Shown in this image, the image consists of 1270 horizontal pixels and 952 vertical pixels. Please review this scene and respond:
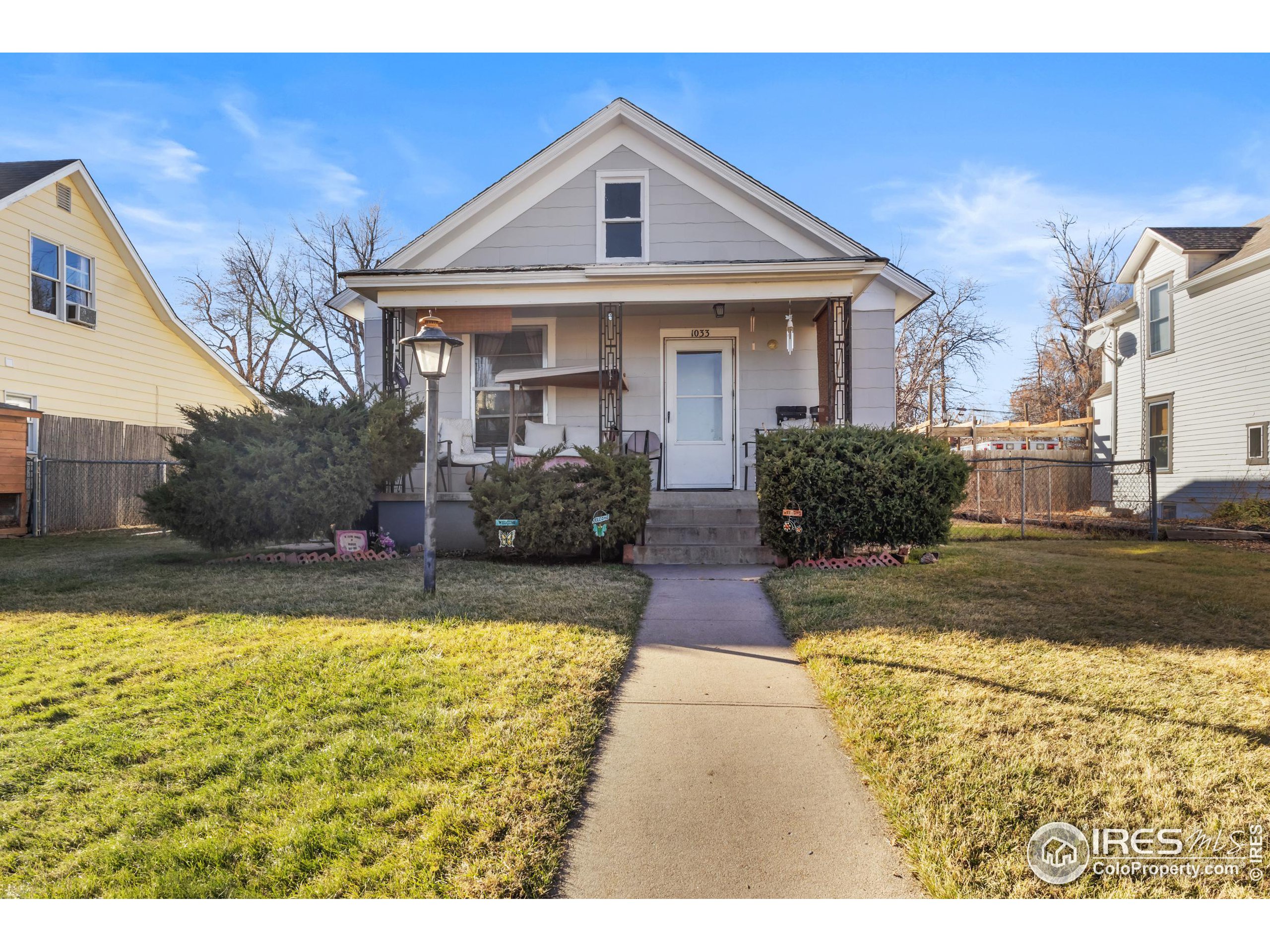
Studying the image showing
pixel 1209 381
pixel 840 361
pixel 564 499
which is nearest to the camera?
pixel 564 499

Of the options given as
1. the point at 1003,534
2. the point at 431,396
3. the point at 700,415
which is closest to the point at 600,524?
the point at 431,396

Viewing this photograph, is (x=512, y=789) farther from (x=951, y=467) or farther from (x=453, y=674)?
(x=951, y=467)

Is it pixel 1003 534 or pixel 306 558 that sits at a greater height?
pixel 1003 534

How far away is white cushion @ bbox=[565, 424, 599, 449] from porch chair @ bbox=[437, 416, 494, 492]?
3.84 ft

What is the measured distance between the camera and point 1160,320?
52.7 ft

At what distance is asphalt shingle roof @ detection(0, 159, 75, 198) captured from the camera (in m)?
12.1

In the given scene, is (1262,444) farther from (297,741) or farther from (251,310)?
(251,310)

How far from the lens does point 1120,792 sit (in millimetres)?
2258

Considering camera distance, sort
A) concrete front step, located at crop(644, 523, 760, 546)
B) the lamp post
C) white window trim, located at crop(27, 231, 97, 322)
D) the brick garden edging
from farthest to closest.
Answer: white window trim, located at crop(27, 231, 97, 322)
concrete front step, located at crop(644, 523, 760, 546)
the brick garden edging
the lamp post

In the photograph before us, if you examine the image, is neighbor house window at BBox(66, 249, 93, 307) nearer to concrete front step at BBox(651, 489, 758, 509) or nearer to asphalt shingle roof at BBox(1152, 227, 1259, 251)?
concrete front step at BBox(651, 489, 758, 509)

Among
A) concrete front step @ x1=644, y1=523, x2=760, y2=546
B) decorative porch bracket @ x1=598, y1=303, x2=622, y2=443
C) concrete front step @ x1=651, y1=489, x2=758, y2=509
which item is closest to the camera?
concrete front step @ x1=644, y1=523, x2=760, y2=546

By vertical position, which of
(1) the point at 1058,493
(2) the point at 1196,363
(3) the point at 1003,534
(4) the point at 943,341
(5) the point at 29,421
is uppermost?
(4) the point at 943,341

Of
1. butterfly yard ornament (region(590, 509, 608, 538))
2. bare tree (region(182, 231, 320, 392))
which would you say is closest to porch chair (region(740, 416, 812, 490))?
butterfly yard ornament (region(590, 509, 608, 538))

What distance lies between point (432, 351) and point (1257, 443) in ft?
52.7
